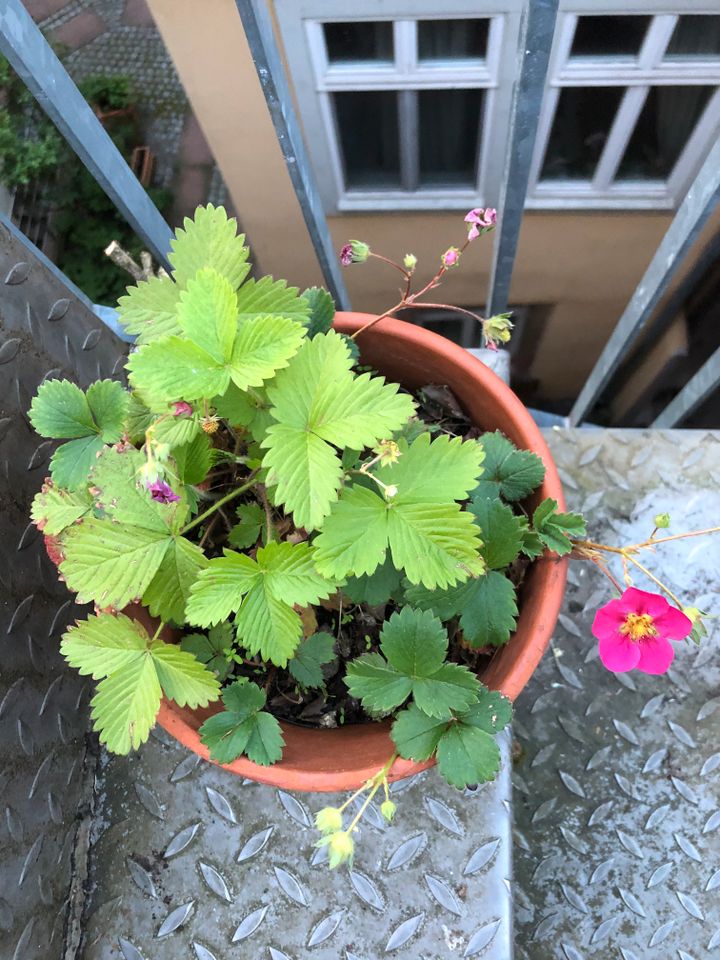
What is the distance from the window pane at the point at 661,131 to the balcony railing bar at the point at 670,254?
123 centimetres

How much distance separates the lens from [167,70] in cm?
362

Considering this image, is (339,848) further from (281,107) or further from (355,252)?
(281,107)

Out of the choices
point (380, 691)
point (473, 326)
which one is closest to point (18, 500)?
point (380, 691)

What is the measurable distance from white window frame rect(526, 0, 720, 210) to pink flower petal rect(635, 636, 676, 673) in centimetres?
149

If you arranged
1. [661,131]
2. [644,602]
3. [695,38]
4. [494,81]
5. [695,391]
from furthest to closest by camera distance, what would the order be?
[661,131] < [494,81] < [695,38] < [695,391] < [644,602]

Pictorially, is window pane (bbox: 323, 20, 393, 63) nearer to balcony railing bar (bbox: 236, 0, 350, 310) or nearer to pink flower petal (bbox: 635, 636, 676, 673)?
balcony railing bar (bbox: 236, 0, 350, 310)

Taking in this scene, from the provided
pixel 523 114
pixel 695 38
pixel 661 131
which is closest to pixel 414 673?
pixel 523 114

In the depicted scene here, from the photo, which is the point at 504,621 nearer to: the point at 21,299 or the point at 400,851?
the point at 400,851

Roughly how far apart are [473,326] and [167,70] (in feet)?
7.07

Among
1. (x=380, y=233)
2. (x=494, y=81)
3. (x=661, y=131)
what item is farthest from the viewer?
(x=380, y=233)

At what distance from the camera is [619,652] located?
0.84 m

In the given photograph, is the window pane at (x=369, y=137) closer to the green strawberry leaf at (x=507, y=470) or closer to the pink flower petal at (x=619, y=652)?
the green strawberry leaf at (x=507, y=470)

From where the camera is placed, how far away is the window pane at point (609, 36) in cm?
191

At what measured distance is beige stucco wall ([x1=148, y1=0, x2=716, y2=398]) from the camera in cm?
198
